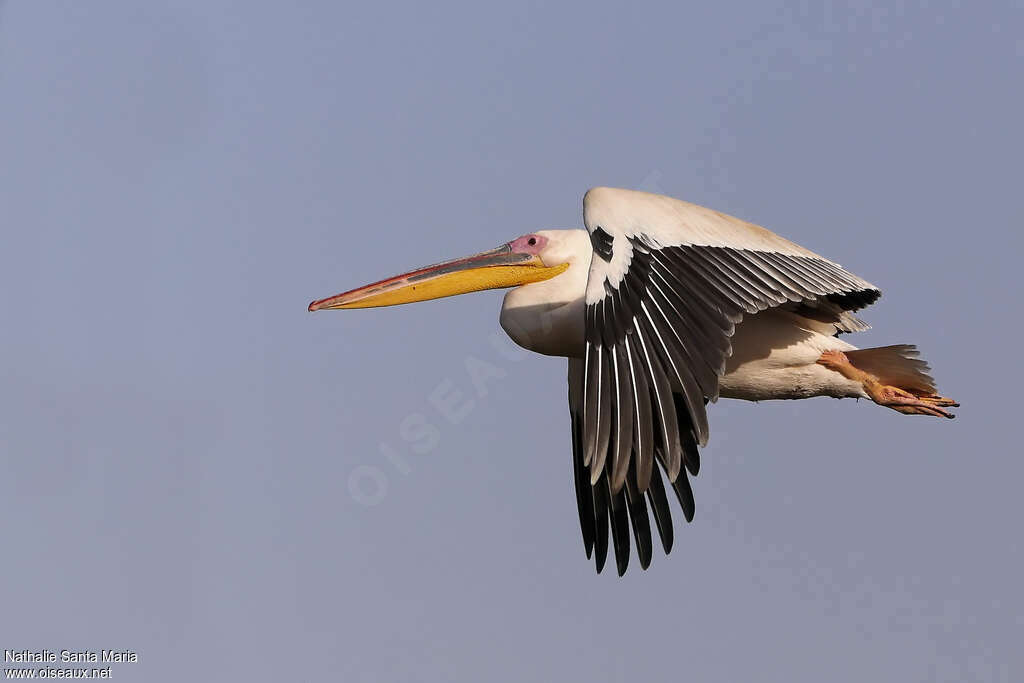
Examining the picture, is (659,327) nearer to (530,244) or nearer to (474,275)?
(530,244)


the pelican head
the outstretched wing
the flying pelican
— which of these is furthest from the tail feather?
the pelican head

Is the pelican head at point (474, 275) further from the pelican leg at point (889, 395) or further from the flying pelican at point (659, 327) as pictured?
the pelican leg at point (889, 395)

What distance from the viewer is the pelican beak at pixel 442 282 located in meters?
8.75

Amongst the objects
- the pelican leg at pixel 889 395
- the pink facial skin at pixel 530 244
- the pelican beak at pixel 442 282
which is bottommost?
the pelican leg at pixel 889 395

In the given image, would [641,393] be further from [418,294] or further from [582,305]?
[418,294]

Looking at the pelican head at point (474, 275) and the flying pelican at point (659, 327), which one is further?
the pelican head at point (474, 275)

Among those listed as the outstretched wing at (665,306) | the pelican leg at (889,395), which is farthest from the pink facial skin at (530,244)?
the pelican leg at (889,395)

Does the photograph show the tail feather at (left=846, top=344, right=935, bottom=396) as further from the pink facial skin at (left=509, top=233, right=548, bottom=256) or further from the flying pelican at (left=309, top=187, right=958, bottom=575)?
the pink facial skin at (left=509, top=233, right=548, bottom=256)

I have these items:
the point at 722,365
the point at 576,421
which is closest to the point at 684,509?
the point at 576,421

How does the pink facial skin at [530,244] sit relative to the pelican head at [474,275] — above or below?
above

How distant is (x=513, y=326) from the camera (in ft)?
27.9

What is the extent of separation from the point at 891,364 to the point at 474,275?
110 inches

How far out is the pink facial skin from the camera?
8719 mm

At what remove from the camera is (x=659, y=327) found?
22.2 ft
